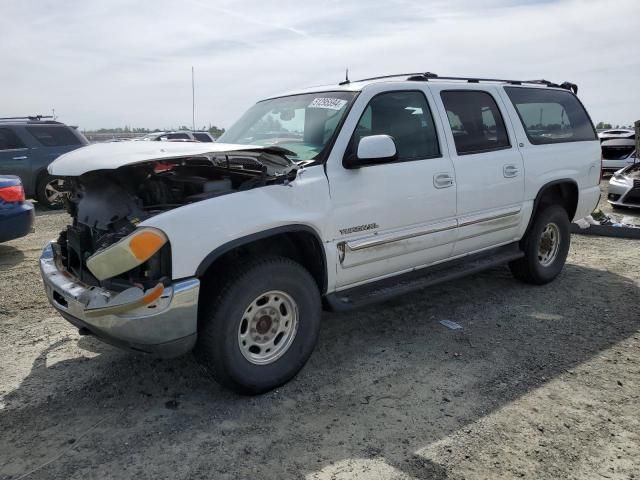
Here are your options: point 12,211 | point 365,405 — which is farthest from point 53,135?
point 365,405

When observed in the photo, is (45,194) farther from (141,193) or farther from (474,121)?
(474,121)

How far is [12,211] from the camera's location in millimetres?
6555

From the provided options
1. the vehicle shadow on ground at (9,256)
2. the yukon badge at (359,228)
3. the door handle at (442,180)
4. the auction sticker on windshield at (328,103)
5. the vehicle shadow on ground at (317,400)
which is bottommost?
the vehicle shadow on ground at (317,400)

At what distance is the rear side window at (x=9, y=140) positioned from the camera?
10.5 metres

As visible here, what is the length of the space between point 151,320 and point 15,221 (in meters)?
4.68

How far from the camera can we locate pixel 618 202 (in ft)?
34.2

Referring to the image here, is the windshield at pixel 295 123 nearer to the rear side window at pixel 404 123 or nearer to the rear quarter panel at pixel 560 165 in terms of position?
the rear side window at pixel 404 123

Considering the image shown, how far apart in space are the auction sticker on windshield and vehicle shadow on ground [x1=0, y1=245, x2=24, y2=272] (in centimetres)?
434

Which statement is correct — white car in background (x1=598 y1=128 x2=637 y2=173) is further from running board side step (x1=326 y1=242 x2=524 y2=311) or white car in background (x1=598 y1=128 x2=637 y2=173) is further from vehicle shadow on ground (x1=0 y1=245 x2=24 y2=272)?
vehicle shadow on ground (x1=0 y1=245 x2=24 y2=272)

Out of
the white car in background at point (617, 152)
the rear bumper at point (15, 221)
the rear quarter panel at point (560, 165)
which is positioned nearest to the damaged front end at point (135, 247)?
the rear quarter panel at point (560, 165)

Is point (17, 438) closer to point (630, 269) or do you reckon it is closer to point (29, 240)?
point (29, 240)

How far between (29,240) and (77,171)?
5501 mm

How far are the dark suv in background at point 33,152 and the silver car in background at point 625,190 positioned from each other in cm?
1089

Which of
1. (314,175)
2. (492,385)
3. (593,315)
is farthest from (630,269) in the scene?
(314,175)
